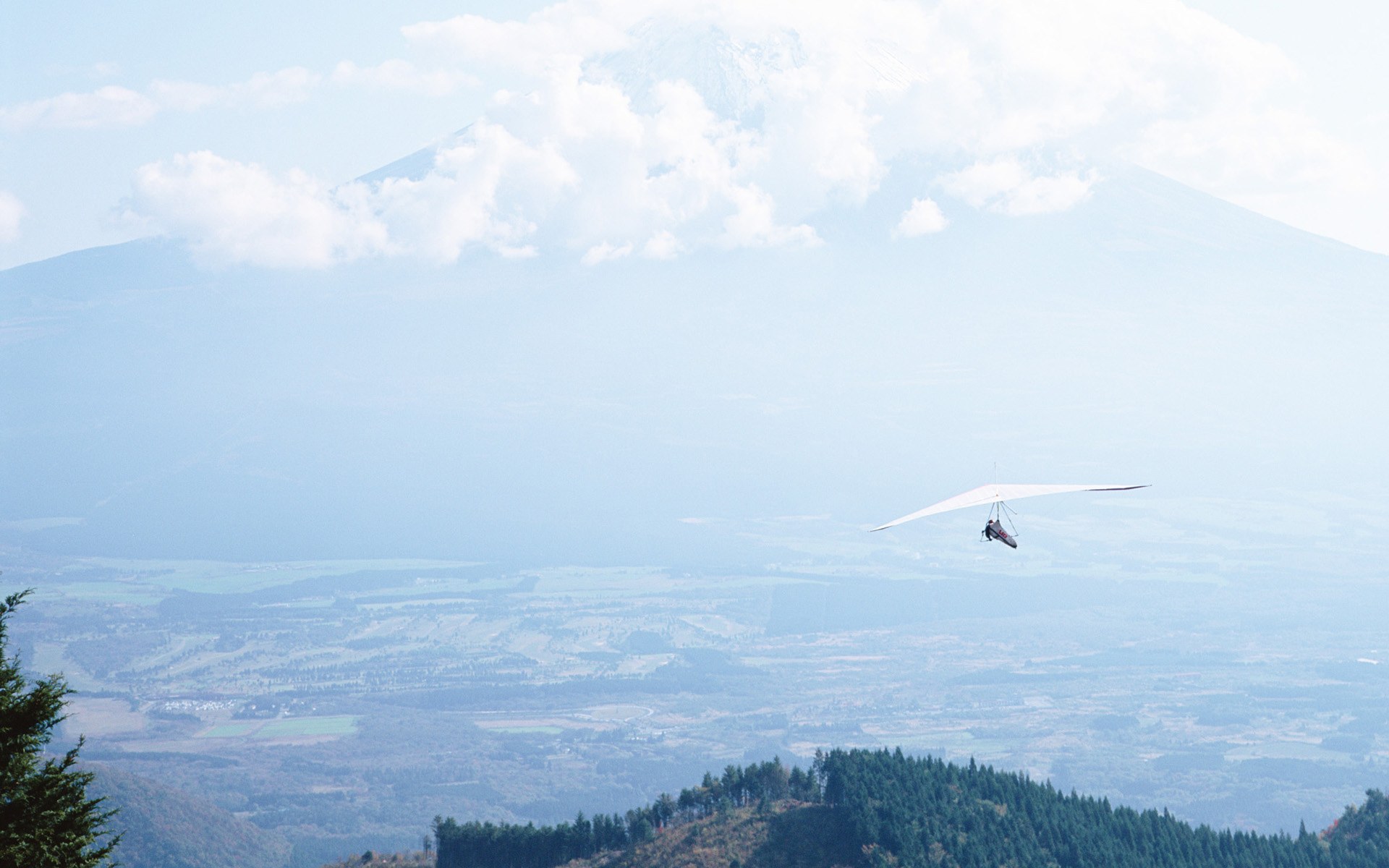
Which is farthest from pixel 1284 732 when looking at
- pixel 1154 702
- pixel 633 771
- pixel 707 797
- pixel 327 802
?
pixel 707 797

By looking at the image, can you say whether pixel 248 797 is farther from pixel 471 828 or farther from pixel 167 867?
pixel 471 828

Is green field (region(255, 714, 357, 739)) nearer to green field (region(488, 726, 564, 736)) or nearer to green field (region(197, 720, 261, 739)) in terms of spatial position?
green field (region(197, 720, 261, 739))

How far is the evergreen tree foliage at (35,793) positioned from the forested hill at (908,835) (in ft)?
138

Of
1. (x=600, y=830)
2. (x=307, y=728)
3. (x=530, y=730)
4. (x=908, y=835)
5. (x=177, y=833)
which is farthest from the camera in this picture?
(x=307, y=728)

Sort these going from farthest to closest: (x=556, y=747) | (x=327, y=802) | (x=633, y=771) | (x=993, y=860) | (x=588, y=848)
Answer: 1. (x=556, y=747)
2. (x=633, y=771)
3. (x=327, y=802)
4. (x=588, y=848)
5. (x=993, y=860)

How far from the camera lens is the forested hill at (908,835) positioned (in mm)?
56969

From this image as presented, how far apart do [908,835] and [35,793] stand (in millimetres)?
45015

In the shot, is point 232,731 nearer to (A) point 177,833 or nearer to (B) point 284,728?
(B) point 284,728

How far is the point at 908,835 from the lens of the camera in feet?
183

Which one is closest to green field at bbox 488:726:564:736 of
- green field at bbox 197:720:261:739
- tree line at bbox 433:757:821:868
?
green field at bbox 197:720:261:739

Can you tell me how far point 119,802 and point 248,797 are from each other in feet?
150

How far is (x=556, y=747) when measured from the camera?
175 metres

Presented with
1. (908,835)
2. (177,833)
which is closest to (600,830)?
(908,835)

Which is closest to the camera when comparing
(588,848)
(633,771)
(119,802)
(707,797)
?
(588,848)
